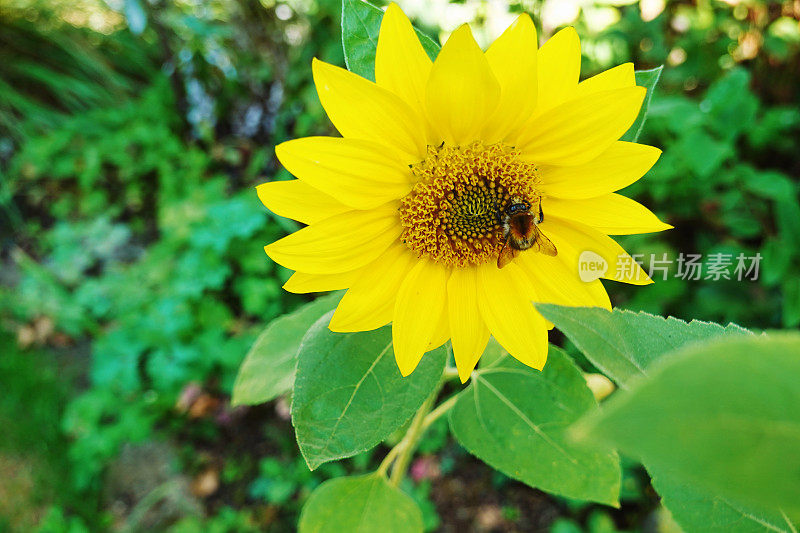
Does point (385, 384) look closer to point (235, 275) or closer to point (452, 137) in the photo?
point (452, 137)

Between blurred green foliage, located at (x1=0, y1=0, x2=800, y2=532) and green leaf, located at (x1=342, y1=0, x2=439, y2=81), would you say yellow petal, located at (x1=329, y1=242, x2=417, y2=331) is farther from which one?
blurred green foliage, located at (x1=0, y1=0, x2=800, y2=532)

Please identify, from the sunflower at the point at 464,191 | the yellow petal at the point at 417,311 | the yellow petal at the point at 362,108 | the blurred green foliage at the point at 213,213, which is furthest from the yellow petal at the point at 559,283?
the blurred green foliage at the point at 213,213

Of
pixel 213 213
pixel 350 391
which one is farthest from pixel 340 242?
pixel 213 213

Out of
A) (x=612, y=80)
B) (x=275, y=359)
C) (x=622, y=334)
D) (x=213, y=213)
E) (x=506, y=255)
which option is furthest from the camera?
(x=213, y=213)

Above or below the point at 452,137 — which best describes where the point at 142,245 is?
below

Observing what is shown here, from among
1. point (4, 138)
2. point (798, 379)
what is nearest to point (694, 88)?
point (798, 379)

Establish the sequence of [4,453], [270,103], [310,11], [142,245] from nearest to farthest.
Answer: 1. [4,453]
2. [310,11]
3. [142,245]
4. [270,103]

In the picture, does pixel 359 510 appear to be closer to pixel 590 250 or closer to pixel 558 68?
pixel 590 250
